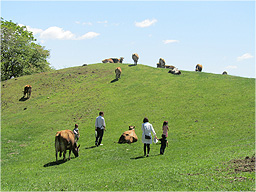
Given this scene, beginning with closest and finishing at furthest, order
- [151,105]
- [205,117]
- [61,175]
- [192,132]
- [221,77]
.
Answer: [61,175], [192,132], [205,117], [151,105], [221,77]

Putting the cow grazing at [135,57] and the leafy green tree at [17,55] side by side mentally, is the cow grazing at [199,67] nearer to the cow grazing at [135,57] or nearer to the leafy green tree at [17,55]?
the cow grazing at [135,57]

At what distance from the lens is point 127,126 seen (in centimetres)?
3062

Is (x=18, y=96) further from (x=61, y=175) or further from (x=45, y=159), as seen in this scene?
(x=61, y=175)

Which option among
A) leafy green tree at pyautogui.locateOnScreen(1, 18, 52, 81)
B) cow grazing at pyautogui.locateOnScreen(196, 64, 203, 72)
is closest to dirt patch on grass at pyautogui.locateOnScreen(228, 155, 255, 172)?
cow grazing at pyautogui.locateOnScreen(196, 64, 203, 72)

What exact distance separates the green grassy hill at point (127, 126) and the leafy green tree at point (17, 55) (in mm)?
9806

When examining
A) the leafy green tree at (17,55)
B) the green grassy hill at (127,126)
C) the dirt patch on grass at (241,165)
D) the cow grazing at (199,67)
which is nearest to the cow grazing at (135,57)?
the green grassy hill at (127,126)

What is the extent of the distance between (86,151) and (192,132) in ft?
36.9

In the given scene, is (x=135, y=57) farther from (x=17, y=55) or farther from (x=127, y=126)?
(x=127, y=126)

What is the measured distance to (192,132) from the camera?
1006 inches

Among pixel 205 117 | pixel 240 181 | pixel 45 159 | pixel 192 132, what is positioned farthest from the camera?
pixel 205 117

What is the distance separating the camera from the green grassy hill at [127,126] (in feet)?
39.0

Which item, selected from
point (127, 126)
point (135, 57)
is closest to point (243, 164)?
point (127, 126)

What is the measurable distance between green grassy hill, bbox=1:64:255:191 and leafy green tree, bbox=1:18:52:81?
9806 mm

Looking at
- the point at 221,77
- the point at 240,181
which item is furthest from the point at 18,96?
the point at 240,181
